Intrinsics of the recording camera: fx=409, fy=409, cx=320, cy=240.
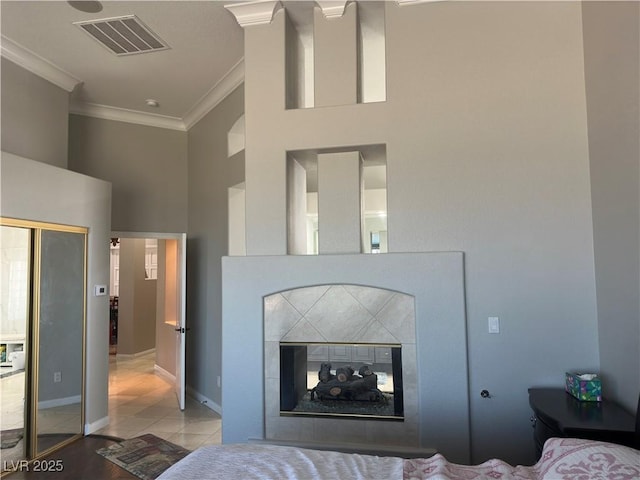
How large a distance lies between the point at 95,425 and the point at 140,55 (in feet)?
11.6

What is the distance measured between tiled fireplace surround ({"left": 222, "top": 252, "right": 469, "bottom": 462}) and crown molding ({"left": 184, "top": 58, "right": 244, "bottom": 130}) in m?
2.06

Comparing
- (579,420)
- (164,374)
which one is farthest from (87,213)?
(579,420)

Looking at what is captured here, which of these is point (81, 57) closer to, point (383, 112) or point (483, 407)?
point (383, 112)

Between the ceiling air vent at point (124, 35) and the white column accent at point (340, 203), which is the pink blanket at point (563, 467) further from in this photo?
the ceiling air vent at point (124, 35)

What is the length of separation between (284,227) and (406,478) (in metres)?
1.92

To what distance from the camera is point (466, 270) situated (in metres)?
2.80

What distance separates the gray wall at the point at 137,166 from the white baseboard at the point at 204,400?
1987 millimetres

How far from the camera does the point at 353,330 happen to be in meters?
2.87

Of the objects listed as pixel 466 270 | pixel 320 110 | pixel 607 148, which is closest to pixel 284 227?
pixel 320 110

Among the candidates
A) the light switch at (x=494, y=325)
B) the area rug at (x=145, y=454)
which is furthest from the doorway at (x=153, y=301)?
the light switch at (x=494, y=325)

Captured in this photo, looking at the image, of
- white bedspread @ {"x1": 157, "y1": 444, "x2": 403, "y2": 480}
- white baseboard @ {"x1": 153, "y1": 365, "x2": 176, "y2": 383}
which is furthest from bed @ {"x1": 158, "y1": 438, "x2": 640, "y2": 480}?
white baseboard @ {"x1": 153, "y1": 365, "x2": 176, "y2": 383}

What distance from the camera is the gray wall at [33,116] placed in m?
3.60

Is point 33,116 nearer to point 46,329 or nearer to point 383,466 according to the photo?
point 46,329

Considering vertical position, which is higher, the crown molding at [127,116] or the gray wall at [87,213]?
the crown molding at [127,116]
